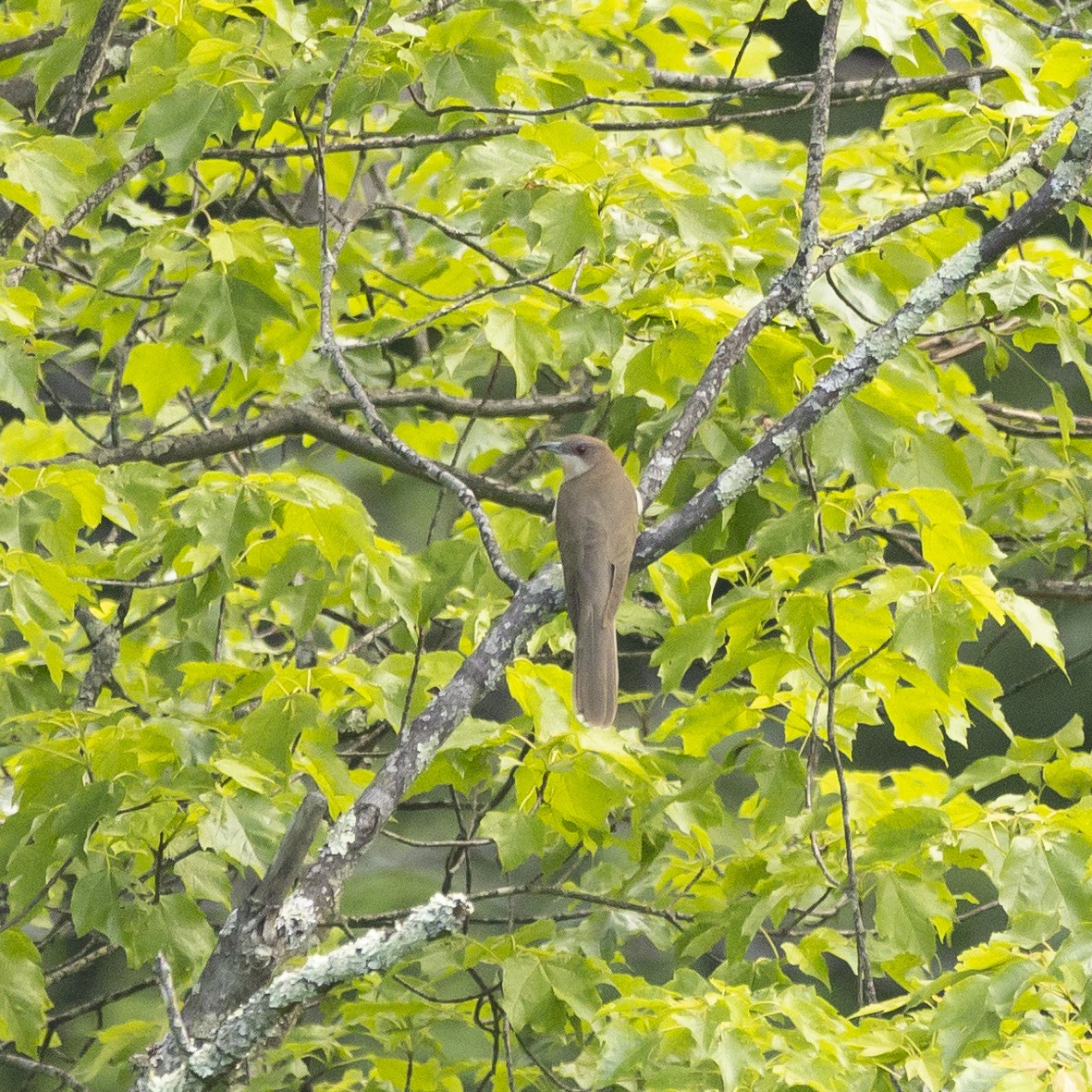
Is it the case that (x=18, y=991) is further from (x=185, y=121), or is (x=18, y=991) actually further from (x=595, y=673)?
(x=185, y=121)

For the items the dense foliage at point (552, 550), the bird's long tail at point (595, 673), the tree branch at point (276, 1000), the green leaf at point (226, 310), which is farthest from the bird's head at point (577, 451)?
the tree branch at point (276, 1000)

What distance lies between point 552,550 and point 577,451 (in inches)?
24.9

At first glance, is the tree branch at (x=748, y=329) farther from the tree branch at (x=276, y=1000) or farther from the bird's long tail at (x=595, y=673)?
the tree branch at (x=276, y=1000)

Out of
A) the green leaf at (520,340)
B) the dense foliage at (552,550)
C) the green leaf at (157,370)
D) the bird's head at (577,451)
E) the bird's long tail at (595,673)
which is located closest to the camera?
the dense foliage at (552,550)

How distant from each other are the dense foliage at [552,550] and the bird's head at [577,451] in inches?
6.3

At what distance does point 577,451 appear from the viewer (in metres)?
5.06

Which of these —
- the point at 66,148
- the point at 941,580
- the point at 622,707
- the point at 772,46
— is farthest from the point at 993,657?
the point at 66,148

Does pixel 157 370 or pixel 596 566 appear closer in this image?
pixel 596 566

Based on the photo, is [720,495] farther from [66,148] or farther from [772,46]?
[772,46]

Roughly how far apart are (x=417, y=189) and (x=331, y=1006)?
147 inches

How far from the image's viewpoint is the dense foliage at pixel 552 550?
311 cm

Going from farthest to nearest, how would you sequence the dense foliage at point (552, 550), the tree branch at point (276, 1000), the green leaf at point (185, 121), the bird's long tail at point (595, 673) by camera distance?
the bird's long tail at point (595, 673) < the green leaf at point (185, 121) < the dense foliage at point (552, 550) < the tree branch at point (276, 1000)

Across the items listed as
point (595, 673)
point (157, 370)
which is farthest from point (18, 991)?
point (157, 370)

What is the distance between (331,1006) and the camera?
15.9 feet
